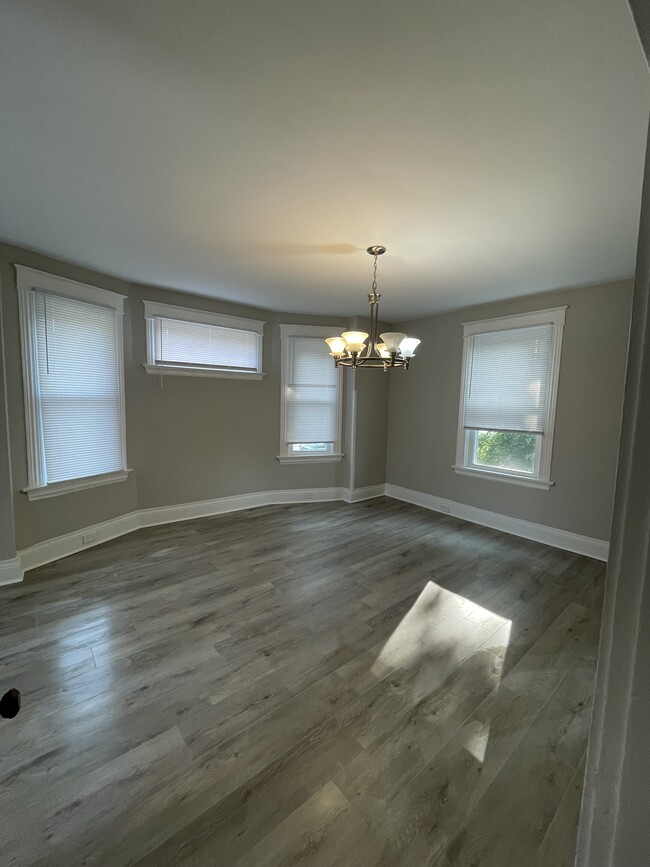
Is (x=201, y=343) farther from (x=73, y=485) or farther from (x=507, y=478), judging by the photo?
(x=507, y=478)

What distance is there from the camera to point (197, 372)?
13.7 ft

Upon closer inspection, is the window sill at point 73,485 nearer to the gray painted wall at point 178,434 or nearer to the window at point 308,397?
the gray painted wall at point 178,434

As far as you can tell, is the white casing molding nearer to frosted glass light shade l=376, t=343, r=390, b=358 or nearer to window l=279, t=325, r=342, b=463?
window l=279, t=325, r=342, b=463

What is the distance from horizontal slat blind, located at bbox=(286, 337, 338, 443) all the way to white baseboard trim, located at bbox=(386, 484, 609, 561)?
1535 mm

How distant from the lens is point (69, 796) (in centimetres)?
138

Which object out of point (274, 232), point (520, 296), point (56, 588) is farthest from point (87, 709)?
point (520, 296)

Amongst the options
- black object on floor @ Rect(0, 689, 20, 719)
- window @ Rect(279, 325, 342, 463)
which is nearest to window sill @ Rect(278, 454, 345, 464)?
window @ Rect(279, 325, 342, 463)

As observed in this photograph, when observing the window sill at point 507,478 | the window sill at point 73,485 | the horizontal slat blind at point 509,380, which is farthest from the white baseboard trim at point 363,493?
the window sill at point 73,485

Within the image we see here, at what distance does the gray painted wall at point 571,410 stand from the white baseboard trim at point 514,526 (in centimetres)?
7

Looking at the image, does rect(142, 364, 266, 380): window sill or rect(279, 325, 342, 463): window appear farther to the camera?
rect(279, 325, 342, 463): window

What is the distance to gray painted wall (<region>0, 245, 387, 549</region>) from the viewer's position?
117 inches

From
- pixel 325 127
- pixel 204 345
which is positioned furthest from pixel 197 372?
pixel 325 127

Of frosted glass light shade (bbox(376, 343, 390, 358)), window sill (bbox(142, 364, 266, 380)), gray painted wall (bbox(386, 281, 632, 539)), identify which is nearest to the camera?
frosted glass light shade (bbox(376, 343, 390, 358))

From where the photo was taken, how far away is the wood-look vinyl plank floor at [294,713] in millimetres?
1274
